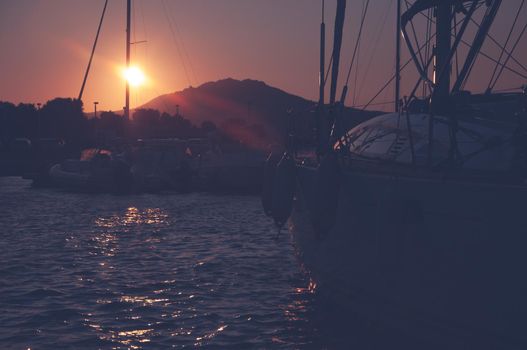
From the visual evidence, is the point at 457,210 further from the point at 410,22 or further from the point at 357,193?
the point at 410,22

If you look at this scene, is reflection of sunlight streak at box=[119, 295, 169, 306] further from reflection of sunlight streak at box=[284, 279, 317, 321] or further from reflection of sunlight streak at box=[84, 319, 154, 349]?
reflection of sunlight streak at box=[284, 279, 317, 321]

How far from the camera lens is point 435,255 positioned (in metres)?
7.95

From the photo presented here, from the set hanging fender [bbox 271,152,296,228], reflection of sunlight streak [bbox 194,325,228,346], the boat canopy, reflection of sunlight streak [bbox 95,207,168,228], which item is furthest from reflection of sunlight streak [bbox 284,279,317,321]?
reflection of sunlight streak [bbox 95,207,168,228]

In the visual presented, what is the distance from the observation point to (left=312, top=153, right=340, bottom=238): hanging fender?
31.5 feet

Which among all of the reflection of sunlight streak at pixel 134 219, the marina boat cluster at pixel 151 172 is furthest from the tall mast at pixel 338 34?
the marina boat cluster at pixel 151 172

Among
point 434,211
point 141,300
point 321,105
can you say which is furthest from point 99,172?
point 434,211

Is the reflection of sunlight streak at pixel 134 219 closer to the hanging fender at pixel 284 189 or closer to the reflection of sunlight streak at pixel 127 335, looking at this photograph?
the hanging fender at pixel 284 189

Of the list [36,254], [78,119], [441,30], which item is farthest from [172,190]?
[78,119]

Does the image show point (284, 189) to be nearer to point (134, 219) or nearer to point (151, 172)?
point (134, 219)

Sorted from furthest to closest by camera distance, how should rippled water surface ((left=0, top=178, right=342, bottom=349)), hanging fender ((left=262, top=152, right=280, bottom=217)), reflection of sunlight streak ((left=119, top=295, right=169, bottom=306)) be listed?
1. hanging fender ((left=262, top=152, right=280, bottom=217))
2. reflection of sunlight streak ((left=119, top=295, right=169, bottom=306))
3. rippled water surface ((left=0, top=178, right=342, bottom=349))

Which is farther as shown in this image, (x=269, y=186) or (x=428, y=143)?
(x=269, y=186)

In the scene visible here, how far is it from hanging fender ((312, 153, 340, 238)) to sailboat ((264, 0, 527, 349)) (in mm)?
16

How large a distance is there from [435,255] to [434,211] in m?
0.59

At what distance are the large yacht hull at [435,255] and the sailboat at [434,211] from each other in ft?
0.05
